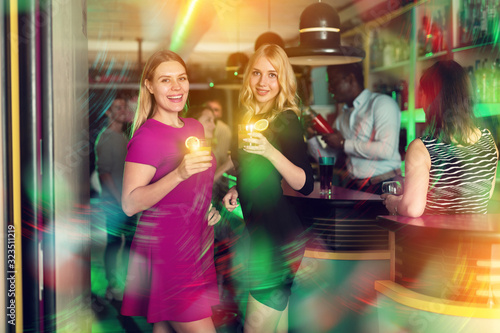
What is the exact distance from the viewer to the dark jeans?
14.1ft

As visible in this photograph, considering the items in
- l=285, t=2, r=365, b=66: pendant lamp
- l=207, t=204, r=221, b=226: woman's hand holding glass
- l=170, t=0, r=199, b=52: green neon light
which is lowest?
l=207, t=204, r=221, b=226: woman's hand holding glass

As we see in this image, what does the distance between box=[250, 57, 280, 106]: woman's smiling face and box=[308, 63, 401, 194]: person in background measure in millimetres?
1945

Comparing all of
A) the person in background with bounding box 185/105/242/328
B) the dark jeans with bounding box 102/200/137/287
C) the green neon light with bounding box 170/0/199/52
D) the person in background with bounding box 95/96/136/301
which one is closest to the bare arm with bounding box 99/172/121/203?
the person in background with bounding box 95/96/136/301

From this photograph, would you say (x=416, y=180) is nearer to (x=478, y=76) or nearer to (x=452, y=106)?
(x=452, y=106)

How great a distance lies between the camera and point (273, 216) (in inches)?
73.6

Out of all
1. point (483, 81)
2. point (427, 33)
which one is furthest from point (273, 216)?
point (427, 33)

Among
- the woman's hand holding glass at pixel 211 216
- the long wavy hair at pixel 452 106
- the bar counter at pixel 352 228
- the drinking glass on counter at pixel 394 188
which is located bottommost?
the bar counter at pixel 352 228

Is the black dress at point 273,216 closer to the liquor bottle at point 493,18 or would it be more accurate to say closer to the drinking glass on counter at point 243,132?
the drinking glass on counter at point 243,132

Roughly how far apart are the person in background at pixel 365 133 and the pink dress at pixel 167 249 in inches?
88.9

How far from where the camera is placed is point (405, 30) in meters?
4.73

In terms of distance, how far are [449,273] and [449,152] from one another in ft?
1.62

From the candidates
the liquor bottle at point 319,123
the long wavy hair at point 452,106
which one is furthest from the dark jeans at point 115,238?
the long wavy hair at point 452,106

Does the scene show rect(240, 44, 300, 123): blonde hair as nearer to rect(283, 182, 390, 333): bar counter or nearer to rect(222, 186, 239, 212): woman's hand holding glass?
rect(222, 186, 239, 212): woman's hand holding glass

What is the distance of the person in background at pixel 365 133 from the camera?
384cm
